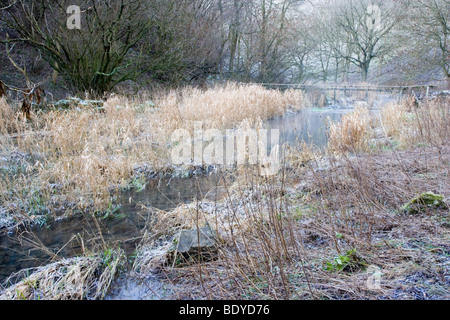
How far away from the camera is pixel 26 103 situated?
6566mm

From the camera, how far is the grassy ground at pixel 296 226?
74.1 inches

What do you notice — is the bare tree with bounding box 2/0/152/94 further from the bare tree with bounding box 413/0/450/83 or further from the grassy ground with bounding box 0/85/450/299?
the bare tree with bounding box 413/0/450/83

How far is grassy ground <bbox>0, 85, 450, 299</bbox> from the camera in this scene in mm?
1883

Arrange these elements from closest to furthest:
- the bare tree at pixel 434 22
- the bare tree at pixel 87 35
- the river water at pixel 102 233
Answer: the river water at pixel 102 233, the bare tree at pixel 87 35, the bare tree at pixel 434 22

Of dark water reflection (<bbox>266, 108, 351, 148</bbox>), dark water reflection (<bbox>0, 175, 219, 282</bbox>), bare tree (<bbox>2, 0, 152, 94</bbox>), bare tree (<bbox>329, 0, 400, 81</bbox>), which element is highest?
bare tree (<bbox>329, 0, 400, 81</bbox>)

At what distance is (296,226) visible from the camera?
2.43m

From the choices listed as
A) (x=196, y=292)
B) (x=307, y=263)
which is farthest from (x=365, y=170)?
(x=196, y=292)

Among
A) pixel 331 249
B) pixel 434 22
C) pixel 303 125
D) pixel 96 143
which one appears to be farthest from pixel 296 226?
pixel 434 22

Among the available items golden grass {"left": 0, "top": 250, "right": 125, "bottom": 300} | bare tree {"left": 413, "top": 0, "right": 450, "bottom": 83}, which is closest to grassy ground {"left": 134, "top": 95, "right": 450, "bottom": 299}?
golden grass {"left": 0, "top": 250, "right": 125, "bottom": 300}

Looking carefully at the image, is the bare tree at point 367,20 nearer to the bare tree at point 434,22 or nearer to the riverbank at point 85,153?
the bare tree at point 434,22

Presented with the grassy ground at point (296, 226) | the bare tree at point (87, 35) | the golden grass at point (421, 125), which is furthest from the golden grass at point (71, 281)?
the bare tree at point (87, 35)

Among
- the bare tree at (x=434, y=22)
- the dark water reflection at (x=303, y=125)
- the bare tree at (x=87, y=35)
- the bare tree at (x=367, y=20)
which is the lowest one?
the dark water reflection at (x=303, y=125)

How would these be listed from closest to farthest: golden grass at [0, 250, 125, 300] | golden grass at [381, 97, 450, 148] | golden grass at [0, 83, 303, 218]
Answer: golden grass at [0, 250, 125, 300] → golden grass at [0, 83, 303, 218] → golden grass at [381, 97, 450, 148]
